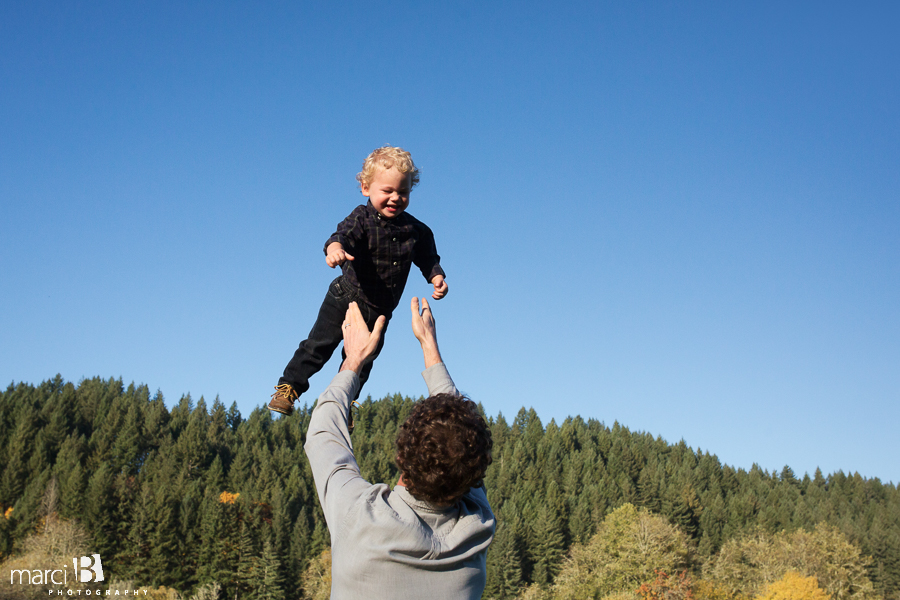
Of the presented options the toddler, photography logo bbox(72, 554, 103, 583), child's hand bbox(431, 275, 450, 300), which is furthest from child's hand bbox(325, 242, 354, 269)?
photography logo bbox(72, 554, 103, 583)

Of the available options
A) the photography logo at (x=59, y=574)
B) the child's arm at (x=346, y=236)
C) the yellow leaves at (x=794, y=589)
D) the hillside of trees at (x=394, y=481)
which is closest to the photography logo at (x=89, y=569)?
the photography logo at (x=59, y=574)

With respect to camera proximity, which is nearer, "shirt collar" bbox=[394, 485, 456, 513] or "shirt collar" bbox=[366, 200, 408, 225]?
"shirt collar" bbox=[394, 485, 456, 513]

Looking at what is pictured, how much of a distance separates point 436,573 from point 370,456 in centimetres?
8164

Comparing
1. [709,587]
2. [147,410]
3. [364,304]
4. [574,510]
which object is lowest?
[709,587]

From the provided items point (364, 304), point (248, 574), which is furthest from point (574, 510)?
point (364, 304)

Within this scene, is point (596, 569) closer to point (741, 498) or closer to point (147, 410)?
point (741, 498)

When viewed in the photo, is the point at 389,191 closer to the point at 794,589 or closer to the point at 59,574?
the point at 59,574

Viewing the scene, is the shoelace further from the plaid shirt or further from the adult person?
the adult person

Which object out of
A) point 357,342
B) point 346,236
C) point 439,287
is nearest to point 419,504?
point 357,342

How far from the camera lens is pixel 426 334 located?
445 centimetres

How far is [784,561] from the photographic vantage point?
62.8m

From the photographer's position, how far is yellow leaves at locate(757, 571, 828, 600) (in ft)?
174

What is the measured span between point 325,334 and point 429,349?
5.00ft

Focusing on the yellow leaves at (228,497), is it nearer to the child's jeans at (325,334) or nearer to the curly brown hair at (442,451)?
the child's jeans at (325,334)
